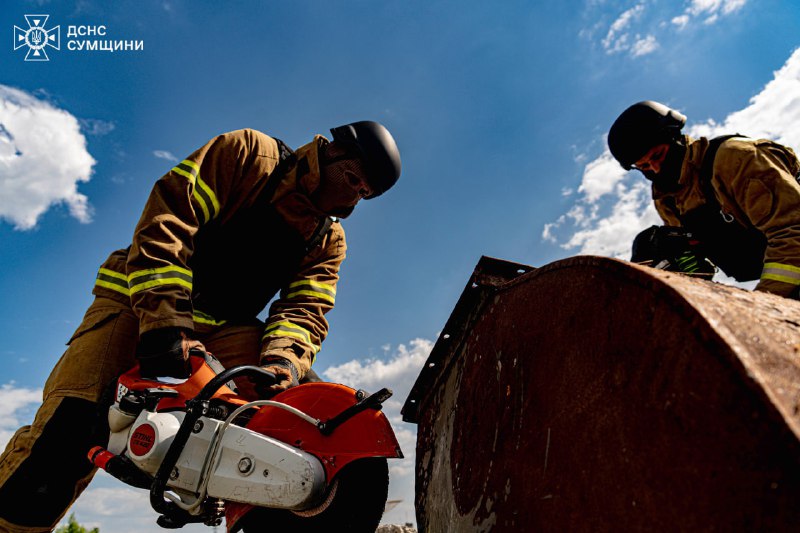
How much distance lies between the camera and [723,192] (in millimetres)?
3340

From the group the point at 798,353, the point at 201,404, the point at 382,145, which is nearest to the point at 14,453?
the point at 201,404

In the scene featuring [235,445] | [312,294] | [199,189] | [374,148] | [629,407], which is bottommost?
[629,407]

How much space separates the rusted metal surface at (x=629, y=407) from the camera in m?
0.67

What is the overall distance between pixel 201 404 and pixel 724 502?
189 cm

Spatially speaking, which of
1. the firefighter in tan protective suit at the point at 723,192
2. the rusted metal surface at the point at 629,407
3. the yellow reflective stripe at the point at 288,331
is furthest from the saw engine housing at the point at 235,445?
the firefighter in tan protective suit at the point at 723,192

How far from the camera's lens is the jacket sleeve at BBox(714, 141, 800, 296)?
9.16ft

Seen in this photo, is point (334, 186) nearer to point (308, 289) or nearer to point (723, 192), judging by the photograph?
point (308, 289)

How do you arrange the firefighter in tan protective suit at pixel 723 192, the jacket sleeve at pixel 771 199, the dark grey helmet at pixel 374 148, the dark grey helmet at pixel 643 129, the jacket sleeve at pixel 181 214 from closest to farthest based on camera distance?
1. the jacket sleeve at pixel 181 214
2. the jacket sleeve at pixel 771 199
3. the firefighter in tan protective suit at pixel 723 192
4. the dark grey helmet at pixel 374 148
5. the dark grey helmet at pixel 643 129

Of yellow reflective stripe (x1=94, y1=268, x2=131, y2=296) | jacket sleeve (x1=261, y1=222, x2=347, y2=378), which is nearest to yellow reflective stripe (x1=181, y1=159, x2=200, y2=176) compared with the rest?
yellow reflective stripe (x1=94, y1=268, x2=131, y2=296)

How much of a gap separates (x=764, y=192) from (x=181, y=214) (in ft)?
11.2

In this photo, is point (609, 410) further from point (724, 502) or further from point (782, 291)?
point (782, 291)

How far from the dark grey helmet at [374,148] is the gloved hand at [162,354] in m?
1.57

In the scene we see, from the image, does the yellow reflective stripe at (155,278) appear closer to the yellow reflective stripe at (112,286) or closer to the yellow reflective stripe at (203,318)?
the yellow reflective stripe at (112,286)

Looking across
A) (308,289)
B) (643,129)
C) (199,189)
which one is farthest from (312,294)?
(643,129)
